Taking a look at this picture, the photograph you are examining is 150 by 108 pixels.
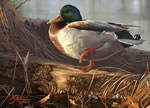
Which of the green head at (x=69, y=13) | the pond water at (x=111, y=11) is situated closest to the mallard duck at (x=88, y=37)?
the green head at (x=69, y=13)

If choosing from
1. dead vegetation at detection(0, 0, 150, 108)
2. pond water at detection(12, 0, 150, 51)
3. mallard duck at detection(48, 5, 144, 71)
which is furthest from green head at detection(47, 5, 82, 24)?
pond water at detection(12, 0, 150, 51)

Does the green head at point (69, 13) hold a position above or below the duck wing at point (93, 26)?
above

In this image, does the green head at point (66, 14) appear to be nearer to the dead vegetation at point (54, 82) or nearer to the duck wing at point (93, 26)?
the duck wing at point (93, 26)

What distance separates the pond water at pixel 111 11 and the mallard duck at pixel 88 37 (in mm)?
810

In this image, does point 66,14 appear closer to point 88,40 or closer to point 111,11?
point 88,40

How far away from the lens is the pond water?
6.86 ft

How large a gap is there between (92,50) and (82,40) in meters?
0.08

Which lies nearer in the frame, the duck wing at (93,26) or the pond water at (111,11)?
the duck wing at (93,26)

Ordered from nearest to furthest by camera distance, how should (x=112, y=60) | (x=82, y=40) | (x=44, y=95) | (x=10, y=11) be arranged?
1. (x=82, y=40)
2. (x=44, y=95)
3. (x=10, y=11)
4. (x=112, y=60)

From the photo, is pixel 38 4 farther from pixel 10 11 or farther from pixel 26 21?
pixel 10 11

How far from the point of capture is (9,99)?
50.4 inches

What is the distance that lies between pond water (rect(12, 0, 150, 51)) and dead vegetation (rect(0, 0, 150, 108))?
0.73 meters

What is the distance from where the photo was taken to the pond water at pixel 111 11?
2.09 metres

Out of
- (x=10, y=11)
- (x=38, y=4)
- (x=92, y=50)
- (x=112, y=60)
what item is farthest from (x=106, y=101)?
(x=38, y=4)
